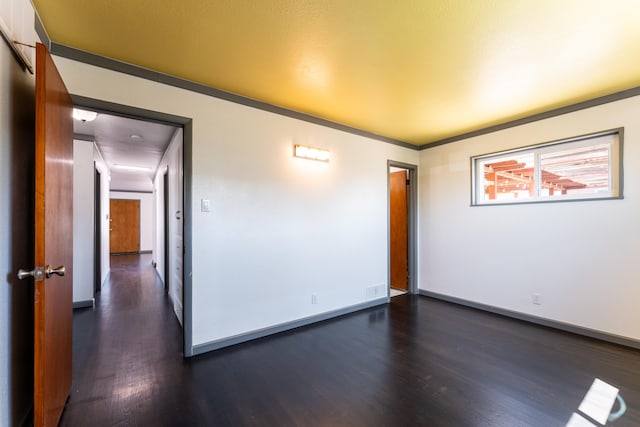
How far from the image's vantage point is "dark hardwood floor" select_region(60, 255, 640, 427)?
1.78m

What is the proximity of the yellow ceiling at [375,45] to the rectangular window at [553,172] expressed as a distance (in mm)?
564

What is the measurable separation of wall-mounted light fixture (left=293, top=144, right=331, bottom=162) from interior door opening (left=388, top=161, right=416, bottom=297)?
1437 mm

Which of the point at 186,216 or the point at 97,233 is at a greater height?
the point at 186,216

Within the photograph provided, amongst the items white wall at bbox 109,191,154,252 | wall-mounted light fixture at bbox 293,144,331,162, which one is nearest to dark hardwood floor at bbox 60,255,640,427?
wall-mounted light fixture at bbox 293,144,331,162

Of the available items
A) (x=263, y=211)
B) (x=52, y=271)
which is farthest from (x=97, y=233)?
(x=52, y=271)

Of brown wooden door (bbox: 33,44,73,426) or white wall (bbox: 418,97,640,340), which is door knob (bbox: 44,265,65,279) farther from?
white wall (bbox: 418,97,640,340)

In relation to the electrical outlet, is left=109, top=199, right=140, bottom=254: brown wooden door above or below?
above

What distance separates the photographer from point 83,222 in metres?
3.92

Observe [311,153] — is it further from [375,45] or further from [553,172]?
[553,172]

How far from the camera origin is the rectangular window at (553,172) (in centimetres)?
291

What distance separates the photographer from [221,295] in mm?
2676

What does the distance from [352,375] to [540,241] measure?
9.10ft

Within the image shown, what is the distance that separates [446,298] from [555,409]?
246 centimetres

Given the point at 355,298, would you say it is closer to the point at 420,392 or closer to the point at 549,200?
the point at 420,392
